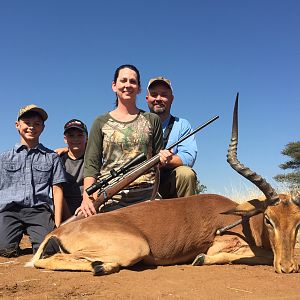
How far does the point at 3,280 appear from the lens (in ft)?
14.3

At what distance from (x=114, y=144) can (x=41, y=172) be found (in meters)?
1.37

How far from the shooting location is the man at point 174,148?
6.95 meters

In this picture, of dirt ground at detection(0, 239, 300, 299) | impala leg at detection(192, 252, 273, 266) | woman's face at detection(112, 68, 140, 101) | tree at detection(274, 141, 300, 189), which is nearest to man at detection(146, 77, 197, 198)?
woman's face at detection(112, 68, 140, 101)

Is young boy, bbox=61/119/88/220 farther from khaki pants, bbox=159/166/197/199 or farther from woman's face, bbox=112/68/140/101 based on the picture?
woman's face, bbox=112/68/140/101

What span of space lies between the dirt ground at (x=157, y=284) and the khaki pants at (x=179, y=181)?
6.86ft

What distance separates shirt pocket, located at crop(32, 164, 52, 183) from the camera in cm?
679

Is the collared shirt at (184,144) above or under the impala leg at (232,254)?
above

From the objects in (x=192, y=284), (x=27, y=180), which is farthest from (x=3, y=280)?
(x=27, y=180)

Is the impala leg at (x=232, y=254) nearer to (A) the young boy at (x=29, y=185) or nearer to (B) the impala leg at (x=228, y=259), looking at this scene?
(B) the impala leg at (x=228, y=259)

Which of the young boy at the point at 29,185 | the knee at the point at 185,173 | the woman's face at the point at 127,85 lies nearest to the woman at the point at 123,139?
the woman's face at the point at 127,85

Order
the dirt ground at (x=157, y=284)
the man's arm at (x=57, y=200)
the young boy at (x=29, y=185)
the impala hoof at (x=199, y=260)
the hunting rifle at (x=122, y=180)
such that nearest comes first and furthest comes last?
the dirt ground at (x=157, y=284), the impala hoof at (x=199, y=260), the hunting rifle at (x=122, y=180), the young boy at (x=29, y=185), the man's arm at (x=57, y=200)

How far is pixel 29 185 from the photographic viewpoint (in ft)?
21.9

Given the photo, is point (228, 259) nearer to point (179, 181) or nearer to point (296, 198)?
point (296, 198)

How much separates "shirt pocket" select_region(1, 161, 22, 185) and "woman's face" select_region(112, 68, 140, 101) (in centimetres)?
192
